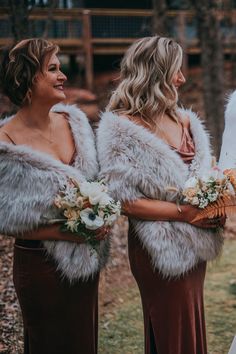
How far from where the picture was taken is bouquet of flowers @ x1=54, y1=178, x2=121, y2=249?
317 cm

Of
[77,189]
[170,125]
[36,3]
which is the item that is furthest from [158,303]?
[36,3]

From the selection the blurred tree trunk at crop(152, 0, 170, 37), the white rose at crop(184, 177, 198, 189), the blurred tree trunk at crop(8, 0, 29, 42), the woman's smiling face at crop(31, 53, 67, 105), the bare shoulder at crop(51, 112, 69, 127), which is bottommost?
the white rose at crop(184, 177, 198, 189)

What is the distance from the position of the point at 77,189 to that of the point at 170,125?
0.78 metres

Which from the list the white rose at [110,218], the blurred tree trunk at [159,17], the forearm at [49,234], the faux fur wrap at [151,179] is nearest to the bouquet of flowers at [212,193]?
the faux fur wrap at [151,179]

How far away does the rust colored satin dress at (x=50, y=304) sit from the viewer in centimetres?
338

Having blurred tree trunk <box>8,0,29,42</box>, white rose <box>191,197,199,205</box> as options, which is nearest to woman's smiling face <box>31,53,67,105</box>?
white rose <box>191,197,199,205</box>

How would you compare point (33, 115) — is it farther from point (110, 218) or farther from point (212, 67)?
point (212, 67)

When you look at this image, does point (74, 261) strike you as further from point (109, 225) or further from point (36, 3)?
point (36, 3)

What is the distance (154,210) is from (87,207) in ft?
1.41

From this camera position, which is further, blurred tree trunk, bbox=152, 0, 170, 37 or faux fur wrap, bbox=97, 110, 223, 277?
blurred tree trunk, bbox=152, 0, 170, 37

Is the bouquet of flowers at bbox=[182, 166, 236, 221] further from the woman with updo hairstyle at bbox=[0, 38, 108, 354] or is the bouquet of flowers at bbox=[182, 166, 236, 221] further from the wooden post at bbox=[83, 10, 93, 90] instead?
the wooden post at bbox=[83, 10, 93, 90]

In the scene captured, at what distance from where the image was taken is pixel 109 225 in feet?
10.8

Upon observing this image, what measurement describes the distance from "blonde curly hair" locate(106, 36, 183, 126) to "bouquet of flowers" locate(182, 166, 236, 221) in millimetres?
477

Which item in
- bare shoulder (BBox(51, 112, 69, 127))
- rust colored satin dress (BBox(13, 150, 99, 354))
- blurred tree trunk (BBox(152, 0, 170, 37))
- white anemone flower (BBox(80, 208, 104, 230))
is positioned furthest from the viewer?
blurred tree trunk (BBox(152, 0, 170, 37))
